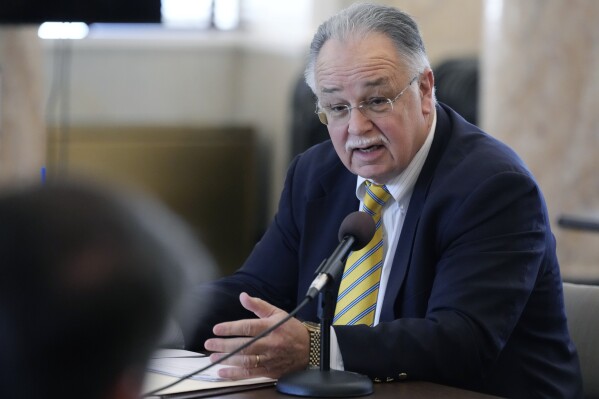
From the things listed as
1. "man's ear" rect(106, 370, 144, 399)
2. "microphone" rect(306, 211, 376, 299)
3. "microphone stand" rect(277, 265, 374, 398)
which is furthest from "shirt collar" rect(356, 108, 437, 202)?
"man's ear" rect(106, 370, 144, 399)

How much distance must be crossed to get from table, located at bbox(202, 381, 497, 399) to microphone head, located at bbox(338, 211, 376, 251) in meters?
0.27

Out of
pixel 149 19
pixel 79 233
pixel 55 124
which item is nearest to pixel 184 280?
pixel 79 233

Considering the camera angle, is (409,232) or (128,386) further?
(409,232)

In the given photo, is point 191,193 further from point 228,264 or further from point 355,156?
point 355,156

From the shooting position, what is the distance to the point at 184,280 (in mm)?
709

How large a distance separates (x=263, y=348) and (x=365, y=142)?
2.24 feet

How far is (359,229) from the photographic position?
1.92 meters

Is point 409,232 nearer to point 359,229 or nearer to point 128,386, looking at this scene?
point 359,229

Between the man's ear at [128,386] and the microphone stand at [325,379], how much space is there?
1.08 metres

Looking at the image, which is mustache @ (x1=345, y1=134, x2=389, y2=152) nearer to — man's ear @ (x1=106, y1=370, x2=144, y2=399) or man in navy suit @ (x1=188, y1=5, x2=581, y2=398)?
man in navy suit @ (x1=188, y1=5, x2=581, y2=398)

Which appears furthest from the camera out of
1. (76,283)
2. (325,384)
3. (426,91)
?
(426,91)

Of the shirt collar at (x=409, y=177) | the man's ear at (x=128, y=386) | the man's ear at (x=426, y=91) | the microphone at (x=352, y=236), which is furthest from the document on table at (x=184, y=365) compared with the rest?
the man's ear at (x=128, y=386)

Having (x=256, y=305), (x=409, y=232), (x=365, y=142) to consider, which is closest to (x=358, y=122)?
(x=365, y=142)

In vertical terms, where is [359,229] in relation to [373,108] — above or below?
below
